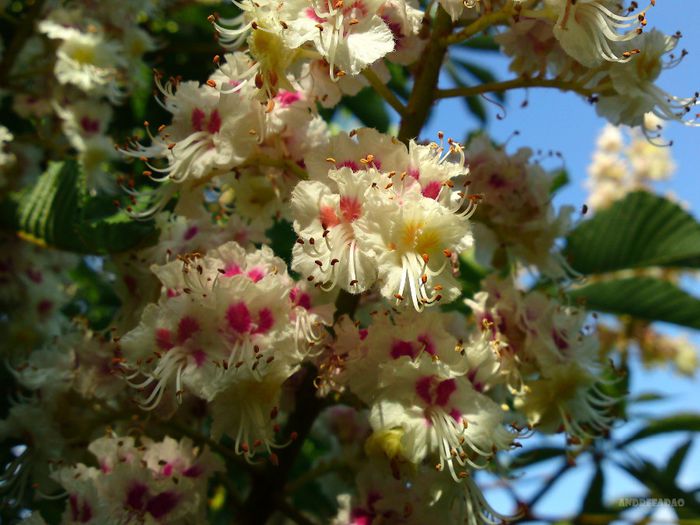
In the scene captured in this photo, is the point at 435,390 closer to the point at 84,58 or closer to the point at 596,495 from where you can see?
the point at 596,495

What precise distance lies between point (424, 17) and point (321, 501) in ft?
4.29

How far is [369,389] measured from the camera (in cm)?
116

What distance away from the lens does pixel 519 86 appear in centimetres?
131

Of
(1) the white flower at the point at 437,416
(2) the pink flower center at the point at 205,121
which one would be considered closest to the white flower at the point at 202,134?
(2) the pink flower center at the point at 205,121

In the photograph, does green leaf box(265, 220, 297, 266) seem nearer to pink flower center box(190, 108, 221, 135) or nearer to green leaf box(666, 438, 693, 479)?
pink flower center box(190, 108, 221, 135)

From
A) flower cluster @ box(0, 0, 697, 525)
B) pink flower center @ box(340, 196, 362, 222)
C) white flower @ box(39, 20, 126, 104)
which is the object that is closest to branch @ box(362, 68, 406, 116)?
flower cluster @ box(0, 0, 697, 525)

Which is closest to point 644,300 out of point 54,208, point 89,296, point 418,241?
point 418,241

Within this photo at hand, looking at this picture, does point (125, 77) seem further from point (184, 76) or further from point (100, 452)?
point (100, 452)

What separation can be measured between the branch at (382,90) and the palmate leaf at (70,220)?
445 mm

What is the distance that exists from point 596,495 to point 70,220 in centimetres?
147

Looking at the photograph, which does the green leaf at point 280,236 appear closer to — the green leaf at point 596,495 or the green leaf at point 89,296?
the green leaf at point 89,296

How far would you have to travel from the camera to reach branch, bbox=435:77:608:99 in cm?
128

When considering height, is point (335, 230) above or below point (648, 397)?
above

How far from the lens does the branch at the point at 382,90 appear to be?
1.22 metres
